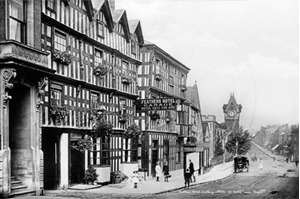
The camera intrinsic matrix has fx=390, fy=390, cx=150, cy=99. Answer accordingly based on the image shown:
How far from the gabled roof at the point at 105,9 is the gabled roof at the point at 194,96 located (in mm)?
2821

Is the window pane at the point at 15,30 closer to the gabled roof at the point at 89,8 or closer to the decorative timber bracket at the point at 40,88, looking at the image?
the decorative timber bracket at the point at 40,88

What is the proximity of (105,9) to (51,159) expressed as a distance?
4339 millimetres

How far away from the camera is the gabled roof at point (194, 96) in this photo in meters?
10.1

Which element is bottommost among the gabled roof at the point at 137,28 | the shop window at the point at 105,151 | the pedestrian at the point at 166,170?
the pedestrian at the point at 166,170

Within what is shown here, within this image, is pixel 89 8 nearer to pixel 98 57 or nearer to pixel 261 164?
pixel 98 57

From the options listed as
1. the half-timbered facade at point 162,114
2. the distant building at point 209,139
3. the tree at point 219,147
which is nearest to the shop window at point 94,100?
the half-timbered facade at point 162,114

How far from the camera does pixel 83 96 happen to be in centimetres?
1082

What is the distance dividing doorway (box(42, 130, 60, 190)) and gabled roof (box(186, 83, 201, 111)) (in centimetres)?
363

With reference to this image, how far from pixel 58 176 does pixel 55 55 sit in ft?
10.5

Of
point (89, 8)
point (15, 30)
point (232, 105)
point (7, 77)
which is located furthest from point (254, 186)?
point (15, 30)

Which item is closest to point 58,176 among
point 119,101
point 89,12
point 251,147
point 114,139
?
point 114,139

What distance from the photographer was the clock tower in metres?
9.97

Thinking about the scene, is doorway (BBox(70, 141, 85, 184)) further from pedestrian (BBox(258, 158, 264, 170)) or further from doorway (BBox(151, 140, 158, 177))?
pedestrian (BBox(258, 158, 264, 170))

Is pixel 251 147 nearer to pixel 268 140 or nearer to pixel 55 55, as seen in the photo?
pixel 268 140
